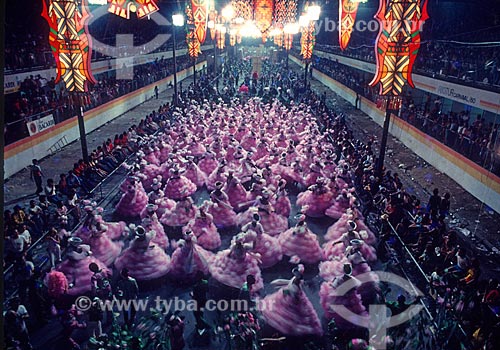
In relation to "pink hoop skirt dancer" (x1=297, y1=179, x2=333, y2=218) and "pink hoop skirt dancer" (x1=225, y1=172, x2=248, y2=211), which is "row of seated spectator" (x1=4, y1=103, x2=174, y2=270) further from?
"pink hoop skirt dancer" (x1=297, y1=179, x2=333, y2=218)

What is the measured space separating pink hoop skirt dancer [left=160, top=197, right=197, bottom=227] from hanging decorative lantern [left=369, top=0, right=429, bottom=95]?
661 centimetres

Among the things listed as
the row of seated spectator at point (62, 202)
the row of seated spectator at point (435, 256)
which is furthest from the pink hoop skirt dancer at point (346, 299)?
the row of seated spectator at point (62, 202)

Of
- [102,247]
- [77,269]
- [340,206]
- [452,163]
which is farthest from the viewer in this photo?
[452,163]

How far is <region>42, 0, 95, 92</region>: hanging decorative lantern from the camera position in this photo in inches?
457

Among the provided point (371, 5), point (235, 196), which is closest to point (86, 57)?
point (235, 196)

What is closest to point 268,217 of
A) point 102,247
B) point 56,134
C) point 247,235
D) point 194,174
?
point 247,235

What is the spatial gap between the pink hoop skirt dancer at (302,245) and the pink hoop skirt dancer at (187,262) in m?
2.11

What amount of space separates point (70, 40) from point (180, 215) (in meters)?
6.50

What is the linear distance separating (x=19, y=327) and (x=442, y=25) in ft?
112

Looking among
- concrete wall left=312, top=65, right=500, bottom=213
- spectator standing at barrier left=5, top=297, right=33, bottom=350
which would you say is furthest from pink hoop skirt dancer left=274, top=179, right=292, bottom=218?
spectator standing at barrier left=5, top=297, right=33, bottom=350

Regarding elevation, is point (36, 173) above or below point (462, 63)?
below

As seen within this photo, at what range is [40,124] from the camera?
1644 cm

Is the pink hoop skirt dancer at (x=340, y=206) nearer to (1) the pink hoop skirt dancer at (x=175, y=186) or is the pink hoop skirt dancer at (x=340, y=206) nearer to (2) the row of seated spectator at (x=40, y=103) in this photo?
(1) the pink hoop skirt dancer at (x=175, y=186)

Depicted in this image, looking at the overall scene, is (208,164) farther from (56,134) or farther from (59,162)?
(56,134)
